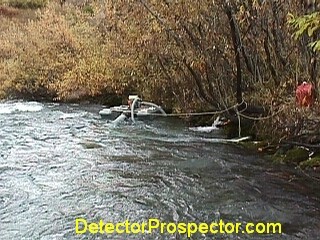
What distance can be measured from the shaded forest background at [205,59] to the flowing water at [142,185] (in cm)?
136

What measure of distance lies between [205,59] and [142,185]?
513cm

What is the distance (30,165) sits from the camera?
1153cm

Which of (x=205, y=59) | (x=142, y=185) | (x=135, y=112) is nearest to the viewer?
(x=142, y=185)

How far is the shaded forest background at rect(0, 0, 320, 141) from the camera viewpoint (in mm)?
12102

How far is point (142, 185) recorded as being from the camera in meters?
9.73

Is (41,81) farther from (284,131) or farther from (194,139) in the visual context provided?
(284,131)

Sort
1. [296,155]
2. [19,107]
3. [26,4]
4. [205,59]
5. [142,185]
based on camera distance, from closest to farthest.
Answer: [142,185]
[296,155]
[205,59]
[19,107]
[26,4]

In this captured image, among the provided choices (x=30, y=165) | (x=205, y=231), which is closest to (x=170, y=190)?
(x=205, y=231)

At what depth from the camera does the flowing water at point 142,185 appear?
25.6 feet

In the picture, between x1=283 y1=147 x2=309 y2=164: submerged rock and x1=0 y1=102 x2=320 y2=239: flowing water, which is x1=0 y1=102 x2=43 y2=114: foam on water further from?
x1=283 y1=147 x2=309 y2=164: submerged rock

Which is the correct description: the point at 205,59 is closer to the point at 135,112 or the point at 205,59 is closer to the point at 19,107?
the point at 135,112

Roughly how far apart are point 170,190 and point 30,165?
376cm

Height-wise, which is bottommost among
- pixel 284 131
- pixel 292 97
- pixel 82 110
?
pixel 82 110

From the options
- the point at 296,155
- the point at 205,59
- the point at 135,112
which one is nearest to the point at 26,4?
the point at 135,112
